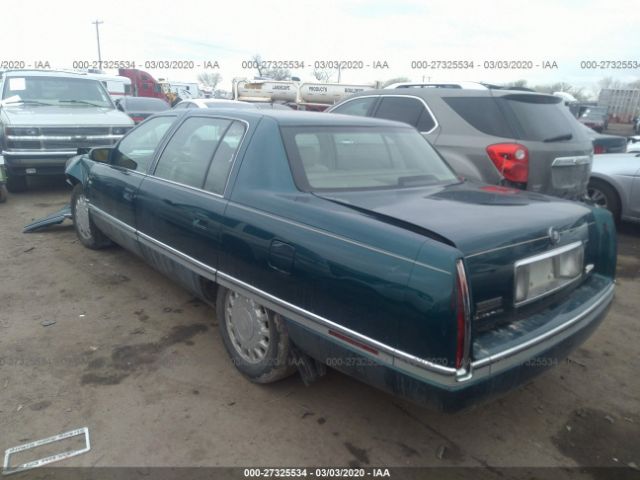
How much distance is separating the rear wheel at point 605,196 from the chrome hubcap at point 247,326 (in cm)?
578

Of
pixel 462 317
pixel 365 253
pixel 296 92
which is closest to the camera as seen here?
pixel 462 317

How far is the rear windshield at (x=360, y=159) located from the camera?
9.60ft

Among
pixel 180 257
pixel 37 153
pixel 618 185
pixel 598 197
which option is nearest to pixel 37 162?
pixel 37 153

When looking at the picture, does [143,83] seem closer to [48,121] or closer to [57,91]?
[57,91]

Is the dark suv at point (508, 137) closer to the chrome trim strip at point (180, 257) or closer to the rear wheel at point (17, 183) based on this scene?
the chrome trim strip at point (180, 257)

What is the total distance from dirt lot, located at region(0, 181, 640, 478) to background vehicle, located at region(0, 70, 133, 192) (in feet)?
14.8

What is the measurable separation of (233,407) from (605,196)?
6.26 meters

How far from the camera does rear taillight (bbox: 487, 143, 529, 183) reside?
4.74 metres

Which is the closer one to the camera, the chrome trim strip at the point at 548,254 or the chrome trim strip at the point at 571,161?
the chrome trim strip at the point at 548,254

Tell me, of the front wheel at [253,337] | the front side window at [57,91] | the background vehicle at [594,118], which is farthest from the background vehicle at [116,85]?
the background vehicle at [594,118]

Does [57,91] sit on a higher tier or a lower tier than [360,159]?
higher

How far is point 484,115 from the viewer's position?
5016mm

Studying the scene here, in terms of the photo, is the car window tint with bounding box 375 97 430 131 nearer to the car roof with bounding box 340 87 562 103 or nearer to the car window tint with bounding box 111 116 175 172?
the car roof with bounding box 340 87 562 103

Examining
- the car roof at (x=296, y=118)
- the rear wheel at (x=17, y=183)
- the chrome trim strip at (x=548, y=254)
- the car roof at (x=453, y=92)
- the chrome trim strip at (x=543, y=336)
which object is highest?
the car roof at (x=453, y=92)
